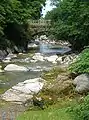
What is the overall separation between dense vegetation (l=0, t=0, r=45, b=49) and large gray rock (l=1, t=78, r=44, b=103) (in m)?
20.2

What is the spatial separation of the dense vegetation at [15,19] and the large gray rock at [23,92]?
796 inches

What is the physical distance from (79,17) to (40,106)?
26.5 metres

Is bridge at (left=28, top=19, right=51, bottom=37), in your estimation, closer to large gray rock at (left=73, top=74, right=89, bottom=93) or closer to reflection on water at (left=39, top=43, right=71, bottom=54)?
reflection on water at (left=39, top=43, right=71, bottom=54)

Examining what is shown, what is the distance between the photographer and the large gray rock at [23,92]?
16.8m

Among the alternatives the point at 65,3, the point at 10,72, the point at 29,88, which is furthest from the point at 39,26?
the point at 29,88

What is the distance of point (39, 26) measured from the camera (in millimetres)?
59500

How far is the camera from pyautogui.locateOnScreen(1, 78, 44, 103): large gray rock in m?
16.8

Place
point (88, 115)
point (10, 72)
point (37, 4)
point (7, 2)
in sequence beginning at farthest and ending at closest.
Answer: point (37, 4)
point (7, 2)
point (10, 72)
point (88, 115)

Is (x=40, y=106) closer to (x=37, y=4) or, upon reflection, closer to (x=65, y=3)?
(x=65, y=3)

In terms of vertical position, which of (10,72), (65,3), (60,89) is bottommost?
(60,89)

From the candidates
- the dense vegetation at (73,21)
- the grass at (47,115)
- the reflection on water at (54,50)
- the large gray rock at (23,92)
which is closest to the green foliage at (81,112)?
the grass at (47,115)

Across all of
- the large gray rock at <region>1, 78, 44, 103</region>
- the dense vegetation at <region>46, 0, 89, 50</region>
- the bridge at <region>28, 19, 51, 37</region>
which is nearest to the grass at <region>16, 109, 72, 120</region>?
the large gray rock at <region>1, 78, 44, 103</region>

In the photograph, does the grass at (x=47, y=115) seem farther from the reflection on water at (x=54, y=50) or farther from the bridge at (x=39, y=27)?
the bridge at (x=39, y=27)

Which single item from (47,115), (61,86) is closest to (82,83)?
(61,86)
